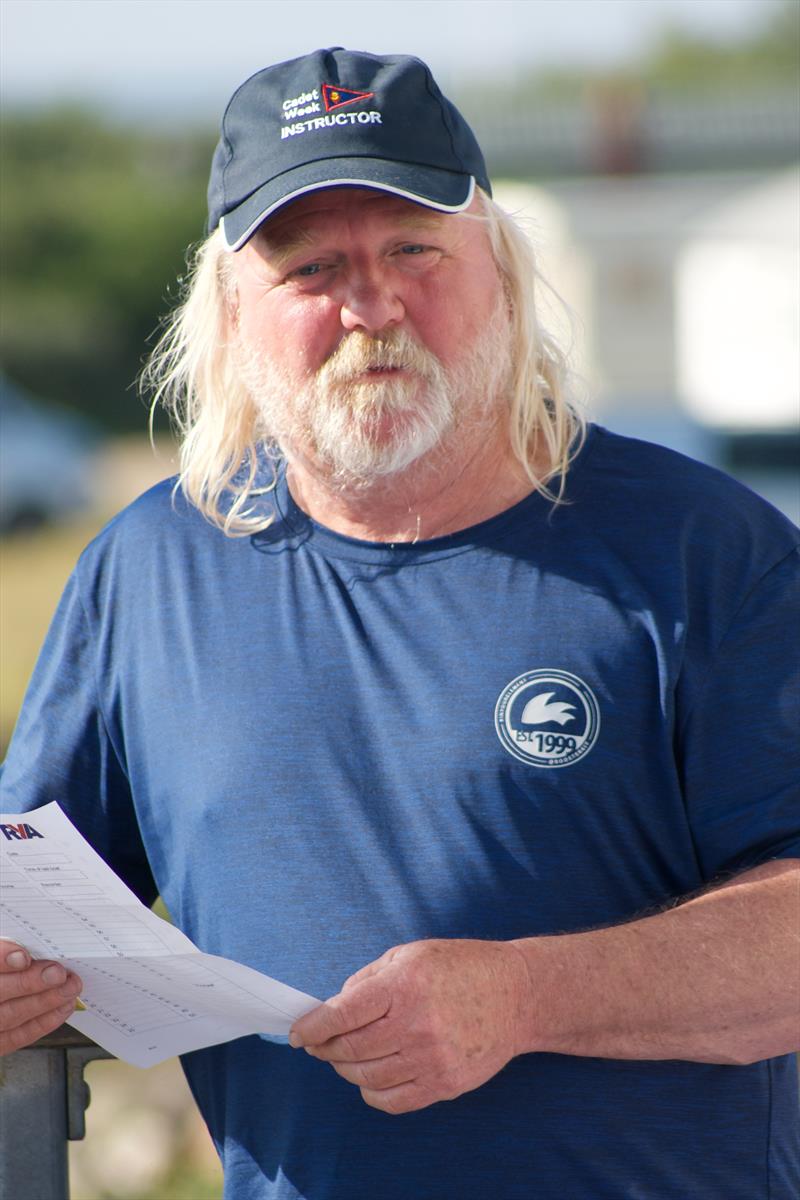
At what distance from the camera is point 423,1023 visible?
5.41ft

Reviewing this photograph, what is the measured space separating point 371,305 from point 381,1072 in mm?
950

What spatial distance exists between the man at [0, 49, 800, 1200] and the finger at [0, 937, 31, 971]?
0.6 inches

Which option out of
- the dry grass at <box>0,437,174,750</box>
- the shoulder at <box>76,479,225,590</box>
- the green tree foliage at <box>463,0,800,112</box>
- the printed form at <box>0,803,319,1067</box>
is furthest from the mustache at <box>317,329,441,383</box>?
the green tree foliage at <box>463,0,800,112</box>

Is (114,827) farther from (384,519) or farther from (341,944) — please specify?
(384,519)

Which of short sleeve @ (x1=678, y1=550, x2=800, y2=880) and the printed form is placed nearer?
the printed form

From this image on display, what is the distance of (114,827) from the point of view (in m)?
2.14

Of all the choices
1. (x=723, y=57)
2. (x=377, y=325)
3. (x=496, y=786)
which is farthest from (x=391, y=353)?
(x=723, y=57)

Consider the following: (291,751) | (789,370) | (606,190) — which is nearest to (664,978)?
(291,751)

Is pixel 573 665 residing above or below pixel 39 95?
below

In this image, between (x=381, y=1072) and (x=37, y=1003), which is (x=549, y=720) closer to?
(x=381, y=1072)

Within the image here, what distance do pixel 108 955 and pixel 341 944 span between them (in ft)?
1.01

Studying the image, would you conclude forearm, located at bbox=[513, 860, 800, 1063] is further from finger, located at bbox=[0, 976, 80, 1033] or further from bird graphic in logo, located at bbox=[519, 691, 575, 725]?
finger, located at bbox=[0, 976, 80, 1033]

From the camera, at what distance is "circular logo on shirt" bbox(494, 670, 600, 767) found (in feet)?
6.10

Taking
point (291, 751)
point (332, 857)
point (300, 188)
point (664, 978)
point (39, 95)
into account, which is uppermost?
point (39, 95)
